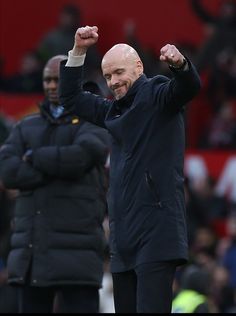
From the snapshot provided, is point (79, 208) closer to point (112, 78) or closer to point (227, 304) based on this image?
point (112, 78)

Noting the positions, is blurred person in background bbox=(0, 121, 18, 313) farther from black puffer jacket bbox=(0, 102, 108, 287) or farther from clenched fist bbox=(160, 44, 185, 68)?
clenched fist bbox=(160, 44, 185, 68)

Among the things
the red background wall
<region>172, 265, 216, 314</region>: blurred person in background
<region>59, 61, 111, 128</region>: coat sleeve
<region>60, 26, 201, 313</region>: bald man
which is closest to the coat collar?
<region>60, 26, 201, 313</region>: bald man

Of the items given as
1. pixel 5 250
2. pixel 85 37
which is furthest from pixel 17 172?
pixel 5 250

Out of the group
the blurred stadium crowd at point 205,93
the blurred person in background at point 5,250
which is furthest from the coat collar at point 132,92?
the blurred stadium crowd at point 205,93

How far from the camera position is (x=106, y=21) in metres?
16.8

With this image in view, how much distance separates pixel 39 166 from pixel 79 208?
1.18 feet

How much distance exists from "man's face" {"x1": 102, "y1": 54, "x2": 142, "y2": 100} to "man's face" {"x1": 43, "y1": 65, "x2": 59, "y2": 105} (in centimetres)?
124

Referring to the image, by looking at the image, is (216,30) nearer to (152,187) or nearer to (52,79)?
(52,79)

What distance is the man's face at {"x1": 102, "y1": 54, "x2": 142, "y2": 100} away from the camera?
657 centimetres

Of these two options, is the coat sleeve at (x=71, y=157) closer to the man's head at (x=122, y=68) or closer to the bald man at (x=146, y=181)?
the bald man at (x=146, y=181)

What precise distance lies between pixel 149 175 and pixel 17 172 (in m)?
1.46

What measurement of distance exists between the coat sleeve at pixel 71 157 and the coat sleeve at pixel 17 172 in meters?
0.06

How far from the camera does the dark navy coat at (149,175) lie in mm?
6422

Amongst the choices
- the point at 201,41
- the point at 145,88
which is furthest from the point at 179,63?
the point at 201,41
